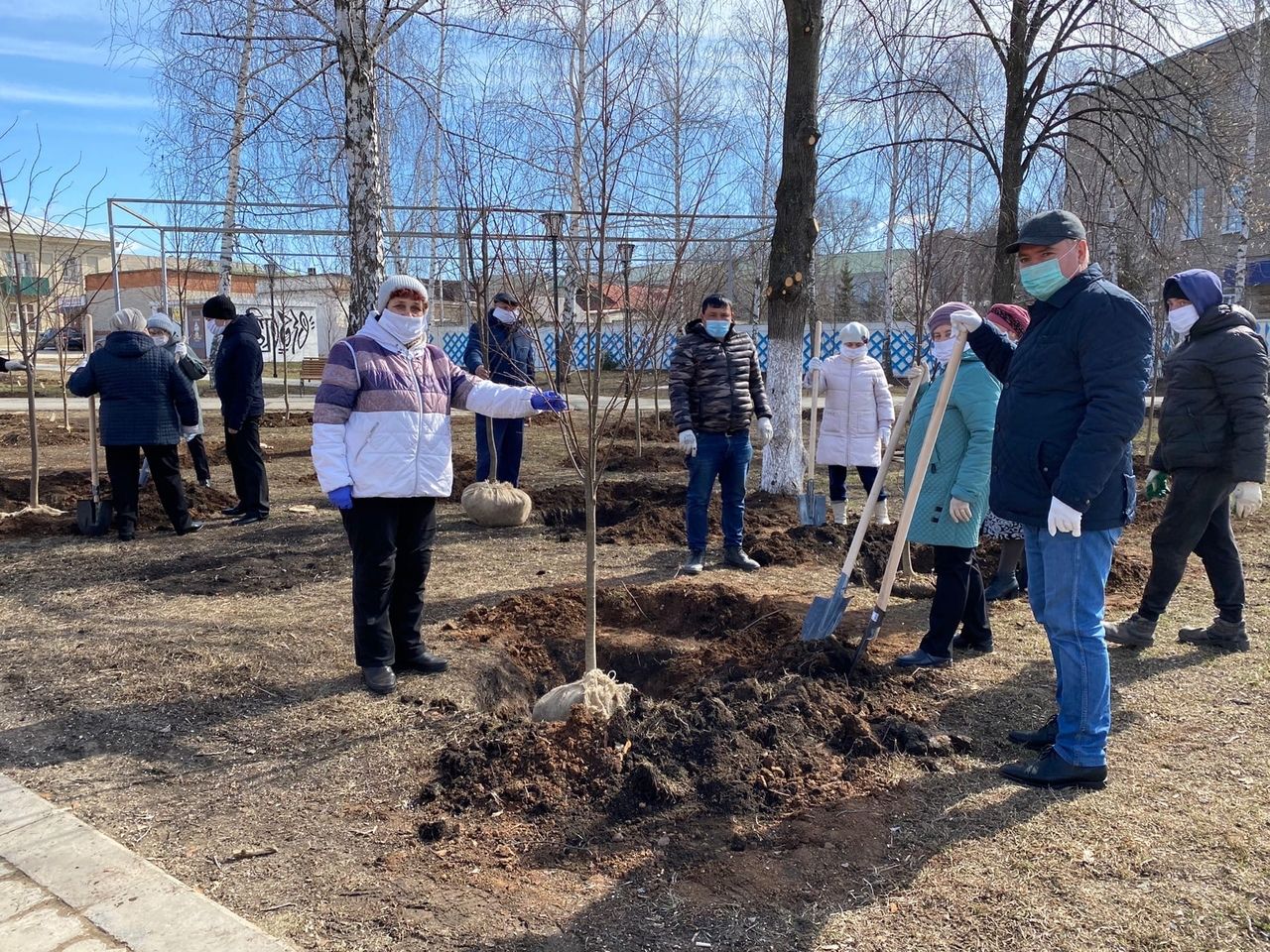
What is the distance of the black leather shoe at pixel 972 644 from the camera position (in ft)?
15.3

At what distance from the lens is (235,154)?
1209 cm

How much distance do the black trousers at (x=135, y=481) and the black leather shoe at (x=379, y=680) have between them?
12.8ft

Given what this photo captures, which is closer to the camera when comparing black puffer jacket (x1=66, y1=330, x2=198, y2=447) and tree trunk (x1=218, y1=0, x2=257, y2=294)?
black puffer jacket (x1=66, y1=330, x2=198, y2=447)

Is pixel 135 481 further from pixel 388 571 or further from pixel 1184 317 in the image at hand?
pixel 1184 317

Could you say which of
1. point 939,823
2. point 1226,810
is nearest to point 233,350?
point 939,823

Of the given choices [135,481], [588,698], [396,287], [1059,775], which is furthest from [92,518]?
[1059,775]

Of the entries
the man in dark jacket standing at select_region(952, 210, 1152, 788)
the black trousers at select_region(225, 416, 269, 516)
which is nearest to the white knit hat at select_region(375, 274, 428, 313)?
the man in dark jacket standing at select_region(952, 210, 1152, 788)

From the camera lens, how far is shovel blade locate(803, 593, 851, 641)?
4.27 m

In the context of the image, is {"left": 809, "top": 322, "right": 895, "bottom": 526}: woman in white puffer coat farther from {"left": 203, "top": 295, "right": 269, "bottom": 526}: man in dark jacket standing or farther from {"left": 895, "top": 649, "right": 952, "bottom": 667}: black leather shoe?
{"left": 203, "top": 295, "right": 269, "bottom": 526}: man in dark jacket standing

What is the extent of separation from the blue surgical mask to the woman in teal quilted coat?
99 centimetres

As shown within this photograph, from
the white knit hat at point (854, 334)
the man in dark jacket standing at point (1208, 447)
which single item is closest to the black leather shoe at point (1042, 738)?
the man in dark jacket standing at point (1208, 447)

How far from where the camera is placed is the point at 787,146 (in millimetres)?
8078

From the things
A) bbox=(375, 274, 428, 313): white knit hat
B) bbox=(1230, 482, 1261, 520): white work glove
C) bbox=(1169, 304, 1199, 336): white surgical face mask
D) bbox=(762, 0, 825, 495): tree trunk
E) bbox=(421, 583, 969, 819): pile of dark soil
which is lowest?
bbox=(421, 583, 969, 819): pile of dark soil

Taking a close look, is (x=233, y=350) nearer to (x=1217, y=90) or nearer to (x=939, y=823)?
(x=939, y=823)
